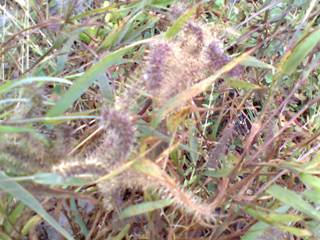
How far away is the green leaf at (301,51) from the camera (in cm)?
93

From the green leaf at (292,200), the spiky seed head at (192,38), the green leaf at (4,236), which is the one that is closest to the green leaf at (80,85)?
the spiky seed head at (192,38)

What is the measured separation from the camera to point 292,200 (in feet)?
3.12

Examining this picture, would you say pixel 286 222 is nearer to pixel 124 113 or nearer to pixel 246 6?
pixel 124 113

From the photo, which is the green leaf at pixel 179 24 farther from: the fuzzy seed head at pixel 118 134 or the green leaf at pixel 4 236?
the green leaf at pixel 4 236

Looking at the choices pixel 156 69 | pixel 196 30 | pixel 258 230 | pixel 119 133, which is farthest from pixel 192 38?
pixel 258 230

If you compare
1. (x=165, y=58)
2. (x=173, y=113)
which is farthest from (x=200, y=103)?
(x=165, y=58)

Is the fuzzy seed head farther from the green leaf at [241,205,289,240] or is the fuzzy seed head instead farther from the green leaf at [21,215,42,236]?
the green leaf at [241,205,289,240]

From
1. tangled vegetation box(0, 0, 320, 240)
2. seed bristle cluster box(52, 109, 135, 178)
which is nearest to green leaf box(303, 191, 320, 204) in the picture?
tangled vegetation box(0, 0, 320, 240)

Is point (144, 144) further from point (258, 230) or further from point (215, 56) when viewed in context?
point (258, 230)

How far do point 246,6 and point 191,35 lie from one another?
859mm

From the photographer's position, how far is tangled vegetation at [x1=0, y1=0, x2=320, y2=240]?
79 centimetres

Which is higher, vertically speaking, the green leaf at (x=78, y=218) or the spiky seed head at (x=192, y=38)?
the spiky seed head at (x=192, y=38)

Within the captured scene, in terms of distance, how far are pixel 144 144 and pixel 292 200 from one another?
291 millimetres

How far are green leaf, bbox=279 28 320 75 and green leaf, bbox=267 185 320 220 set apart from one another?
0.64 ft
